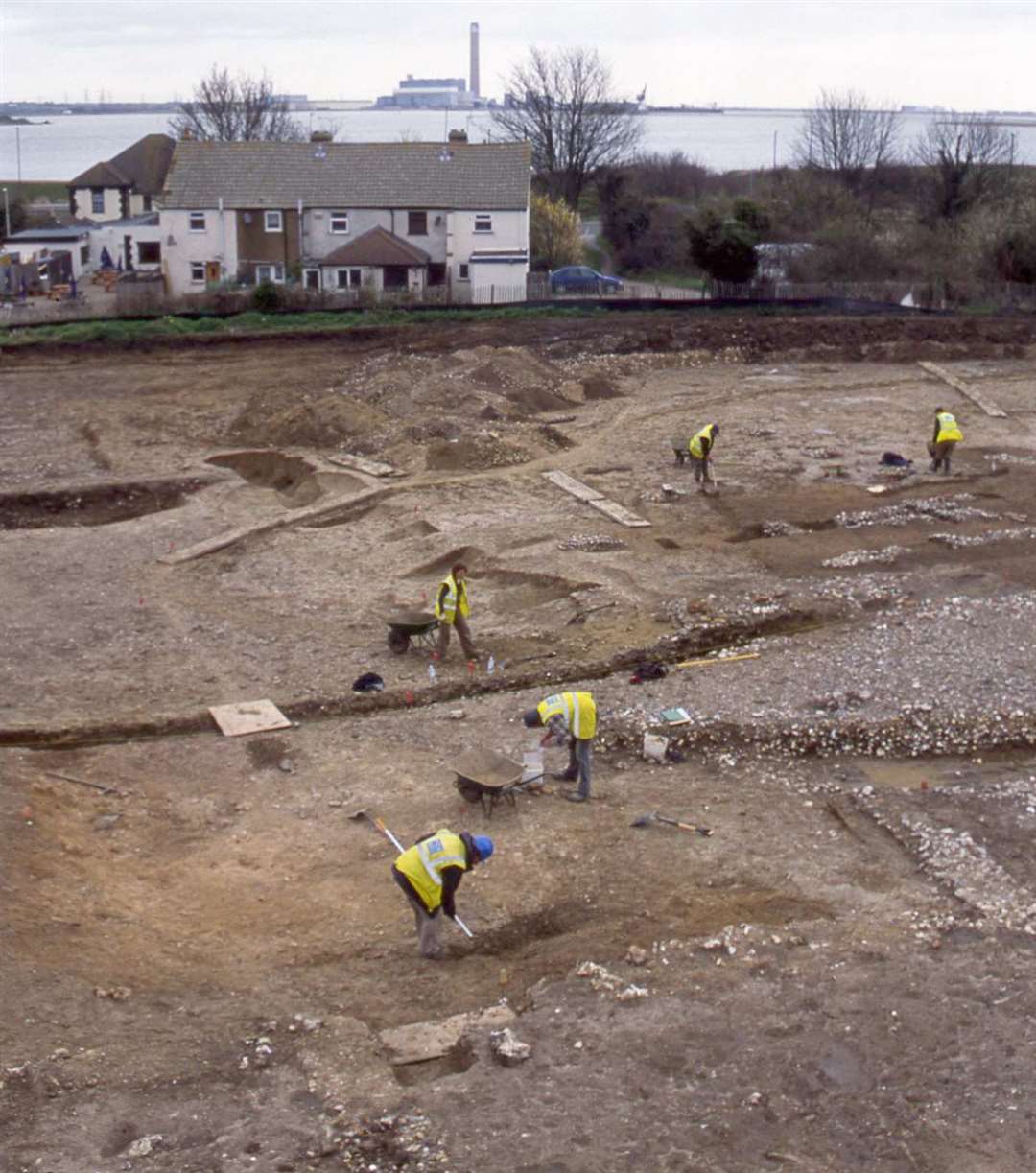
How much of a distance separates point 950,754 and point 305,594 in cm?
979

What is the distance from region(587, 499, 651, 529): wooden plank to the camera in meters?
24.0

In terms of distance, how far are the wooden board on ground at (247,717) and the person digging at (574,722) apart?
375 cm

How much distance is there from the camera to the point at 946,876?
42.6 feet

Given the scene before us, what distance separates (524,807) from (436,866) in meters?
3.22

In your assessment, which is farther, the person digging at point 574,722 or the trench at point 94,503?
the trench at point 94,503

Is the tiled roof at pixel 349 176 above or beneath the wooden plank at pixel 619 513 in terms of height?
above

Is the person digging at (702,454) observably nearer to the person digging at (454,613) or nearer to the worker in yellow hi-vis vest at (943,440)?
the worker in yellow hi-vis vest at (943,440)

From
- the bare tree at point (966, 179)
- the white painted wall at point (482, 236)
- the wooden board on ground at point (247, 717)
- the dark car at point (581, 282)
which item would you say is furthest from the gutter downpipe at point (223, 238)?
the wooden board on ground at point (247, 717)

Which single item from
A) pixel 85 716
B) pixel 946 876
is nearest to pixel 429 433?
pixel 85 716

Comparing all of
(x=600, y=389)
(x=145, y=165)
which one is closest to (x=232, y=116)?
(x=145, y=165)

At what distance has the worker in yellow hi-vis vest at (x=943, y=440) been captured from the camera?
26.3 meters

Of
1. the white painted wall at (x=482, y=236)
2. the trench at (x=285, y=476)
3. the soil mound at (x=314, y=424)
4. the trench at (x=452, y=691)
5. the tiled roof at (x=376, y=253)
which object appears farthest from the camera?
the white painted wall at (x=482, y=236)

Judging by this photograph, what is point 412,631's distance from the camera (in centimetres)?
1838

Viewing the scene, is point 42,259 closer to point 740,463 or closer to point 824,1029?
point 740,463
